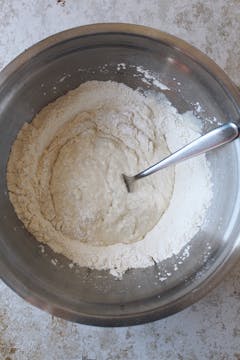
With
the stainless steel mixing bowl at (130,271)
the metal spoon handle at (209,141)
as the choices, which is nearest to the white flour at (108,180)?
the stainless steel mixing bowl at (130,271)

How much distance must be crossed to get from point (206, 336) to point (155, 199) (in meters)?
0.42

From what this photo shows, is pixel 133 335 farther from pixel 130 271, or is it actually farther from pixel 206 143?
pixel 206 143

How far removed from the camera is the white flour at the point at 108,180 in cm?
136

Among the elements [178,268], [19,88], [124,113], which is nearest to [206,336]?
[178,268]

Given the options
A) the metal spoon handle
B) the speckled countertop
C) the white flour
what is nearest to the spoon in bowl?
the metal spoon handle

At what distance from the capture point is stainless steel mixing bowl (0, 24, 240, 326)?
123cm

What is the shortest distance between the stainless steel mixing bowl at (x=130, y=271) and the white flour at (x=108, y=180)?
34mm

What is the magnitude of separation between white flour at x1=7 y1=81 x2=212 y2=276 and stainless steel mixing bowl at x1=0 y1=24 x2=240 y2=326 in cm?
3

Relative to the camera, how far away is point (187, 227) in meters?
1.37

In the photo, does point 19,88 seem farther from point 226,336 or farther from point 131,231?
point 226,336

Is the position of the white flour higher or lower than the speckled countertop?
higher

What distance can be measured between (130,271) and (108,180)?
0.26 m

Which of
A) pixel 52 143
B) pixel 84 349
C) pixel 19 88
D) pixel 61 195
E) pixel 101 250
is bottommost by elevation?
pixel 84 349

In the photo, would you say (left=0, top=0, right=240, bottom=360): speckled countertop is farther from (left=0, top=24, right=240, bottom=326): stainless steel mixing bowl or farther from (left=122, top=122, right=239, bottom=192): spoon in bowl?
(left=122, top=122, right=239, bottom=192): spoon in bowl
